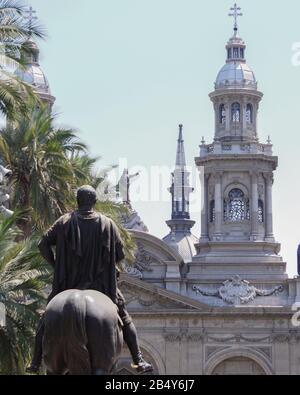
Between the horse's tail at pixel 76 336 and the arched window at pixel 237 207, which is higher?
the arched window at pixel 237 207

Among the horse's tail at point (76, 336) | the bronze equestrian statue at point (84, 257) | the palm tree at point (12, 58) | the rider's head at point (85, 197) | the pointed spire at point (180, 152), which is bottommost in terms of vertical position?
the horse's tail at point (76, 336)

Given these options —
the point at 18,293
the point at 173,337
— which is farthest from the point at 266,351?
the point at 18,293

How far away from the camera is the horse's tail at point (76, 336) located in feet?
47.0

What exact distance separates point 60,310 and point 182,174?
89.5 meters

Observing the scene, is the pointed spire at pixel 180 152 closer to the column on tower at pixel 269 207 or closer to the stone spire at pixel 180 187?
the stone spire at pixel 180 187

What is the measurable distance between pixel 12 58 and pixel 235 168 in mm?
54393

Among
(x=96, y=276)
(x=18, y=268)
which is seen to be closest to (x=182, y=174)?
(x=18, y=268)

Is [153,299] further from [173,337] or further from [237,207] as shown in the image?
[237,207]

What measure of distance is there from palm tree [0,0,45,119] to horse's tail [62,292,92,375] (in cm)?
1404

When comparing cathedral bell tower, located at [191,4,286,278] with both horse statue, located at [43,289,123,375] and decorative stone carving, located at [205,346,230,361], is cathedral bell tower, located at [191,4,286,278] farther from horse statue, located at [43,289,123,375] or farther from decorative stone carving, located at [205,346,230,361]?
horse statue, located at [43,289,123,375]

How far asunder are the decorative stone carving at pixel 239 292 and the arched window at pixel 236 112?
10.5 m

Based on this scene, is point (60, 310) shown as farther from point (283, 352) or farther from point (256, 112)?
point (256, 112)

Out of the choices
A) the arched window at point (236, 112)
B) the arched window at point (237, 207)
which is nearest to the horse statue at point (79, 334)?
the arched window at point (237, 207)

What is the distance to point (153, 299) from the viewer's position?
250 ft
